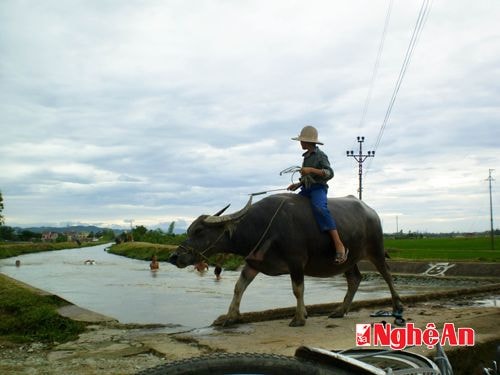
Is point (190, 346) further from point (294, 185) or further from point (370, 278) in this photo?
point (370, 278)

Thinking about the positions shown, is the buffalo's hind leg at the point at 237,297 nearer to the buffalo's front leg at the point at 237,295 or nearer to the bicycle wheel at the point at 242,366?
the buffalo's front leg at the point at 237,295

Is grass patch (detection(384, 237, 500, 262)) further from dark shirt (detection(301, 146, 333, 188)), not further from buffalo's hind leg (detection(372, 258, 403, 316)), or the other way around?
dark shirt (detection(301, 146, 333, 188))

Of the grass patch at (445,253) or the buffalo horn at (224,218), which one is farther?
the grass patch at (445,253)

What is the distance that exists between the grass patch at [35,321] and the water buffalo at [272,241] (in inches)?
62.1

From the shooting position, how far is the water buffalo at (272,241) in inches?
262

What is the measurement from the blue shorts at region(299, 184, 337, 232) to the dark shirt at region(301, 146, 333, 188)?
0.25 ft

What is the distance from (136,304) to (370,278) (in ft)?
36.1

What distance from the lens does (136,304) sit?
10805 mm

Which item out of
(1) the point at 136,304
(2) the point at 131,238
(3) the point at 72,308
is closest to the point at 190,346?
(3) the point at 72,308

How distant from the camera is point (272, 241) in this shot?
6688mm

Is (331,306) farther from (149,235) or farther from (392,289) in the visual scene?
(149,235)

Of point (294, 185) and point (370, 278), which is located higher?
point (294, 185)

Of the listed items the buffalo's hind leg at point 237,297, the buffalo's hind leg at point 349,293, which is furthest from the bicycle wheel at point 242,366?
the buffalo's hind leg at point 349,293

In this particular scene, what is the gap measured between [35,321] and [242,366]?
227 inches
